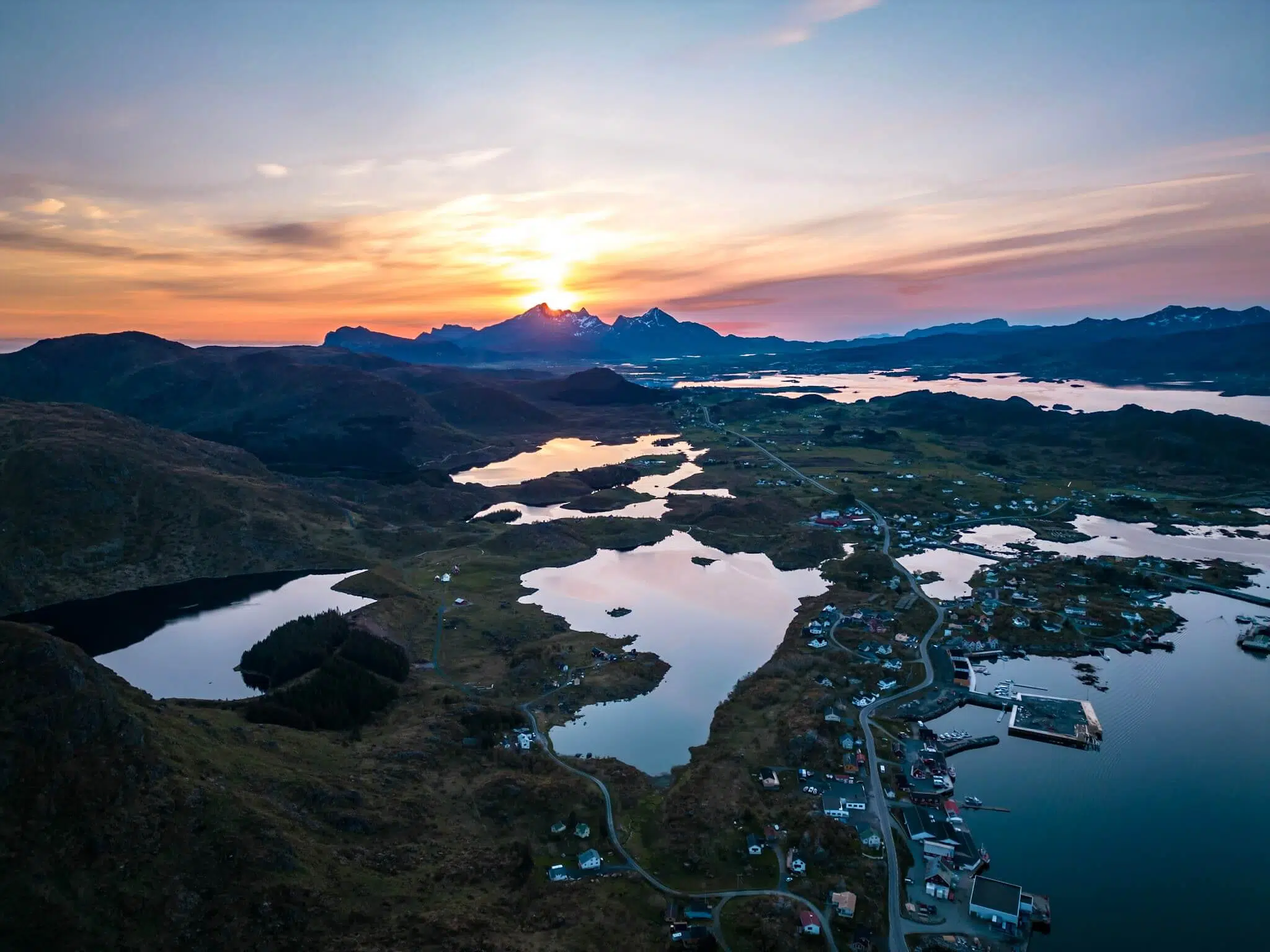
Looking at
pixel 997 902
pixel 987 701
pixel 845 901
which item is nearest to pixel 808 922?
pixel 845 901

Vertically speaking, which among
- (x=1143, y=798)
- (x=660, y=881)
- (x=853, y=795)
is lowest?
(x=1143, y=798)

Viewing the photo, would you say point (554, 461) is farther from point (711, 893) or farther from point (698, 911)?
point (698, 911)

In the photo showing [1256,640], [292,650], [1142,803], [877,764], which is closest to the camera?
[1142,803]

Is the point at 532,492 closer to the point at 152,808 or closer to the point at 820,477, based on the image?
the point at 820,477

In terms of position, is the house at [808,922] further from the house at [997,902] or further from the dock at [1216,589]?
the dock at [1216,589]

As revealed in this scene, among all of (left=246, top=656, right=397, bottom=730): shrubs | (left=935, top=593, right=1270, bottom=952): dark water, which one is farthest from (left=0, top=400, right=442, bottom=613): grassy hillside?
(left=935, top=593, right=1270, bottom=952): dark water

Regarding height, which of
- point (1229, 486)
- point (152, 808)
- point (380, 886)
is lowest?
point (1229, 486)

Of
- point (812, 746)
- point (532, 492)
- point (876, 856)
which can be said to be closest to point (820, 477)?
point (532, 492)
